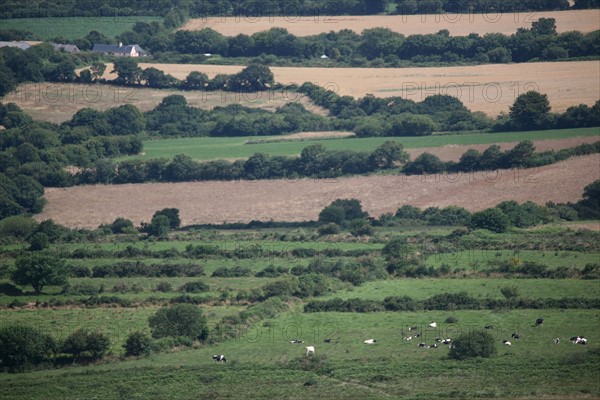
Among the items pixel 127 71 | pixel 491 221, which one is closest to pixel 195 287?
pixel 491 221

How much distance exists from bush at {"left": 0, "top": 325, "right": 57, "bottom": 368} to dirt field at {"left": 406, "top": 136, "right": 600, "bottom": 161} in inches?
1679

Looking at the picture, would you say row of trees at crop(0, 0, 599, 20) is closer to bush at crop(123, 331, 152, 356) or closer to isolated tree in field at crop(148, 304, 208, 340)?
isolated tree in field at crop(148, 304, 208, 340)

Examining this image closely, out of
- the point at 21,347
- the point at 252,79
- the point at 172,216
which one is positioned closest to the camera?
the point at 21,347

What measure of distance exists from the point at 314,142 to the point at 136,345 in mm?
45855

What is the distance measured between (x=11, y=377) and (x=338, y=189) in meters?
38.6

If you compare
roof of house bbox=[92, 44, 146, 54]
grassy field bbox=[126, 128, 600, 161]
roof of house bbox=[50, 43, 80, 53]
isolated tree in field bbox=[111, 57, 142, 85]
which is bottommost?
grassy field bbox=[126, 128, 600, 161]

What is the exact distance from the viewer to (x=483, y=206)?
3706 inches

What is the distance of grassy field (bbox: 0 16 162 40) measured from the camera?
5305 inches

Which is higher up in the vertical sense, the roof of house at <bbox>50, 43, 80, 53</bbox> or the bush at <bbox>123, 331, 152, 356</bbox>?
the roof of house at <bbox>50, 43, 80, 53</bbox>

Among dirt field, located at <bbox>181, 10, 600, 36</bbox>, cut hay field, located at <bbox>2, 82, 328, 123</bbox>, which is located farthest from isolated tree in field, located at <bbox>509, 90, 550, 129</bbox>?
dirt field, located at <bbox>181, 10, 600, 36</bbox>

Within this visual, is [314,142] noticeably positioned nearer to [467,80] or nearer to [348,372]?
[467,80]

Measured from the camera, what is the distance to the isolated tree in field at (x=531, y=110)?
10912 centimetres

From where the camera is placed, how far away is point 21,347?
6575 centimetres

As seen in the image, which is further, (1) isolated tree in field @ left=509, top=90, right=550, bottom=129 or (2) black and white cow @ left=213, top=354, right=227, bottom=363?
(1) isolated tree in field @ left=509, top=90, right=550, bottom=129
